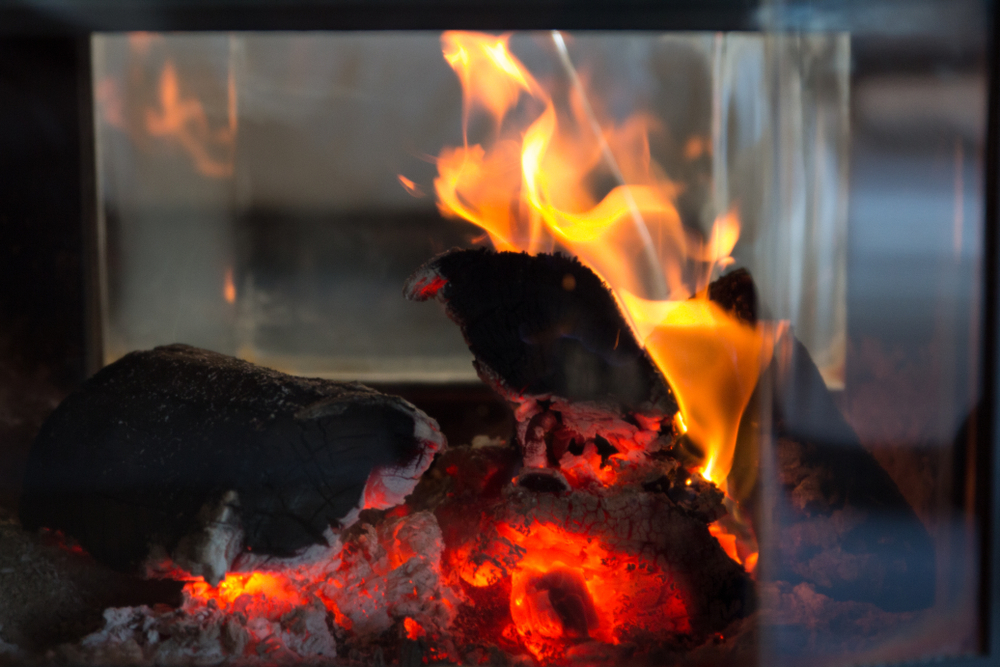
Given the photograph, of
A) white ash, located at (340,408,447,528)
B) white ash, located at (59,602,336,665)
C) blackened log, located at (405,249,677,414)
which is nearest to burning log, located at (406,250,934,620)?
blackened log, located at (405,249,677,414)

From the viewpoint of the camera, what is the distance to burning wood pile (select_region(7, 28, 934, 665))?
29.6 inches

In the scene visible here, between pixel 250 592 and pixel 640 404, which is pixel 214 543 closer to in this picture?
pixel 250 592

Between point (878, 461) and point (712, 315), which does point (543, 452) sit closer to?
point (712, 315)

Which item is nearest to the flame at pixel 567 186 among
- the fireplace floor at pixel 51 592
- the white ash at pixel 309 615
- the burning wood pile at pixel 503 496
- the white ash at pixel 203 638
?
the burning wood pile at pixel 503 496

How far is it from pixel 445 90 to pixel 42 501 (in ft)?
3.07

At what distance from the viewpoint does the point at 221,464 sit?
0.77 meters

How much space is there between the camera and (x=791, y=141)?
2.50 feet

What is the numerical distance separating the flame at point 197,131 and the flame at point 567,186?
1.42 ft

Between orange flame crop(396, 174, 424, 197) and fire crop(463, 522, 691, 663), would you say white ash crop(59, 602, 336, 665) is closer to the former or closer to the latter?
fire crop(463, 522, 691, 663)

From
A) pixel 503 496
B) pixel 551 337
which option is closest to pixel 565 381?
pixel 551 337

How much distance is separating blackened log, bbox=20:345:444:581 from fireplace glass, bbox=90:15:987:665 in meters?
0.44

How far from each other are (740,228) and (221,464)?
105 cm

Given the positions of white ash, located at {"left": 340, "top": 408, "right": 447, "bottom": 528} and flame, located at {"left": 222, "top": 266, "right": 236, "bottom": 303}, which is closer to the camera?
white ash, located at {"left": 340, "top": 408, "right": 447, "bottom": 528}

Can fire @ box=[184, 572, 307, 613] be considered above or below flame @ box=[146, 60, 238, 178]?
below
